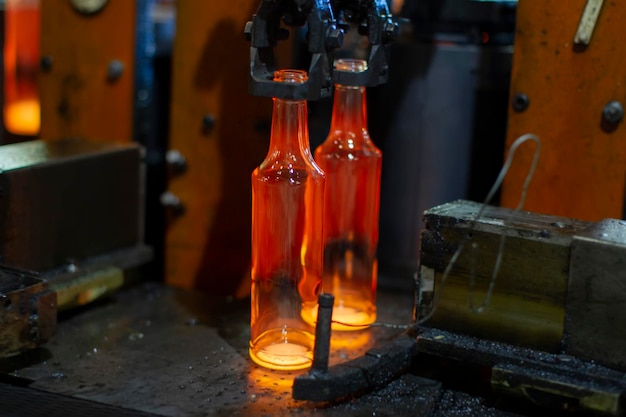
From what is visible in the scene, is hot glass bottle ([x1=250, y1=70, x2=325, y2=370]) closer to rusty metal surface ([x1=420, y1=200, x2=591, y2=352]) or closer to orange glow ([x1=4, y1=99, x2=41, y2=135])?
rusty metal surface ([x1=420, y1=200, x2=591, y2=352])

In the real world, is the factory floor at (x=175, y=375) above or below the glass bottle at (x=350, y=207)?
below

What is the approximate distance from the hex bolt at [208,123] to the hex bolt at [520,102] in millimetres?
698

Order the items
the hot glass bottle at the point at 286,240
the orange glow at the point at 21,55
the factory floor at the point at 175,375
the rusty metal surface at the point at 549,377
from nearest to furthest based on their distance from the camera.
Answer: the rusty metal surface at the point at 549,377
the factory floor at the point at 175,375
the hot glass bottle at the point at 286,240
the orange glow at the point at 21,55

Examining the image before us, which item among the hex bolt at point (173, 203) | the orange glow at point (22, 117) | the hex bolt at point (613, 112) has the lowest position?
the hex bolt at point (173, 203)

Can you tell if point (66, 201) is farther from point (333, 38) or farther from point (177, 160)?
point (333, 38)

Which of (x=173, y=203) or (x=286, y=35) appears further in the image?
(x=173, y=203)

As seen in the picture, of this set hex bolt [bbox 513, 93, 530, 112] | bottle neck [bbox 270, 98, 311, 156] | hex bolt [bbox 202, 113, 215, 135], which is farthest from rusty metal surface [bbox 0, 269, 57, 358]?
hex bolt [bbox 513, 93, 530, 112]

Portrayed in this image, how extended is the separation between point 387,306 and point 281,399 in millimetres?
500

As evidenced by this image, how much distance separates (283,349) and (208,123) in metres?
0.73

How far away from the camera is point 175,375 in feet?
4.56

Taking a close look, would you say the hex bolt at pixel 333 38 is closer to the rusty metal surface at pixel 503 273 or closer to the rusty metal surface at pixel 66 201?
the rusty metal surface at pixel 503 273

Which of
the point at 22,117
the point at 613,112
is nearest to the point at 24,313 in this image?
the point at 613,112

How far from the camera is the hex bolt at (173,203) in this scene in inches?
80.3

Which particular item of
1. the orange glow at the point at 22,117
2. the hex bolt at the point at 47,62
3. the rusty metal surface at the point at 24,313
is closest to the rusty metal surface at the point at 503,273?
the rusty metal surface at the point at 24,313
